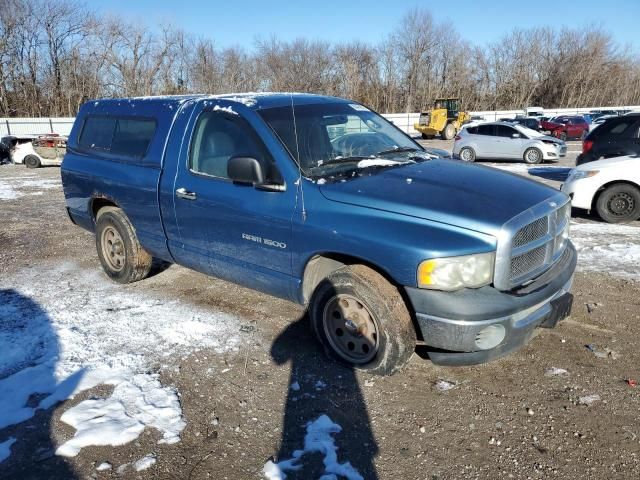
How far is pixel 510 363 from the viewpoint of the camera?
3.66 metres

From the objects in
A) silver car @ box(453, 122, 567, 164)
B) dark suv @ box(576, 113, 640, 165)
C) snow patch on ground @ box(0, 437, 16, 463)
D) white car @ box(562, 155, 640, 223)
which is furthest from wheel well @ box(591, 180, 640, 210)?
silver car @ box(453, 122, 567, 164)

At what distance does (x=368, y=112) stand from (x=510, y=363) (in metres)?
2.62

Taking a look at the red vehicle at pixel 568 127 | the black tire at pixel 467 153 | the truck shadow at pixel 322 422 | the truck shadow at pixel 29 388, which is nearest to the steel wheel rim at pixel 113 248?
the truck shadow at pixel 29 388

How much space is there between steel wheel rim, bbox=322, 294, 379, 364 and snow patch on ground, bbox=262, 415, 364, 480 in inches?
24.4

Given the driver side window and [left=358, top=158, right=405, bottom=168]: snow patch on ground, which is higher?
the driver side window

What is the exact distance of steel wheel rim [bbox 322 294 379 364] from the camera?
340cm

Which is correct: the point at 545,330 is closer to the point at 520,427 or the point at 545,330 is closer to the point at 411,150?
the point at 520,427

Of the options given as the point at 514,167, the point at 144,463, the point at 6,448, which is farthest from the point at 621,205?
the point at 514,167

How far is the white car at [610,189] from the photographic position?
771 centimetres

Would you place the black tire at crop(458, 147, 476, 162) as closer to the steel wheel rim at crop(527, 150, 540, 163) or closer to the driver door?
the steel wheel rim at crop(527, 150, 540, 163)

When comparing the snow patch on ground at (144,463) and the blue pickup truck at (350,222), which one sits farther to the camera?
the blue pickup truck at (350,222)

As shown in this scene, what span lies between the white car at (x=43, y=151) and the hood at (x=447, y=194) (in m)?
18.4

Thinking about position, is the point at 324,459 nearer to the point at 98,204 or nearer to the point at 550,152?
the point at 98,204

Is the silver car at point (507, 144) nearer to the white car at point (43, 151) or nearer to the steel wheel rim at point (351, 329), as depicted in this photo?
the white car at point (43, 151)
